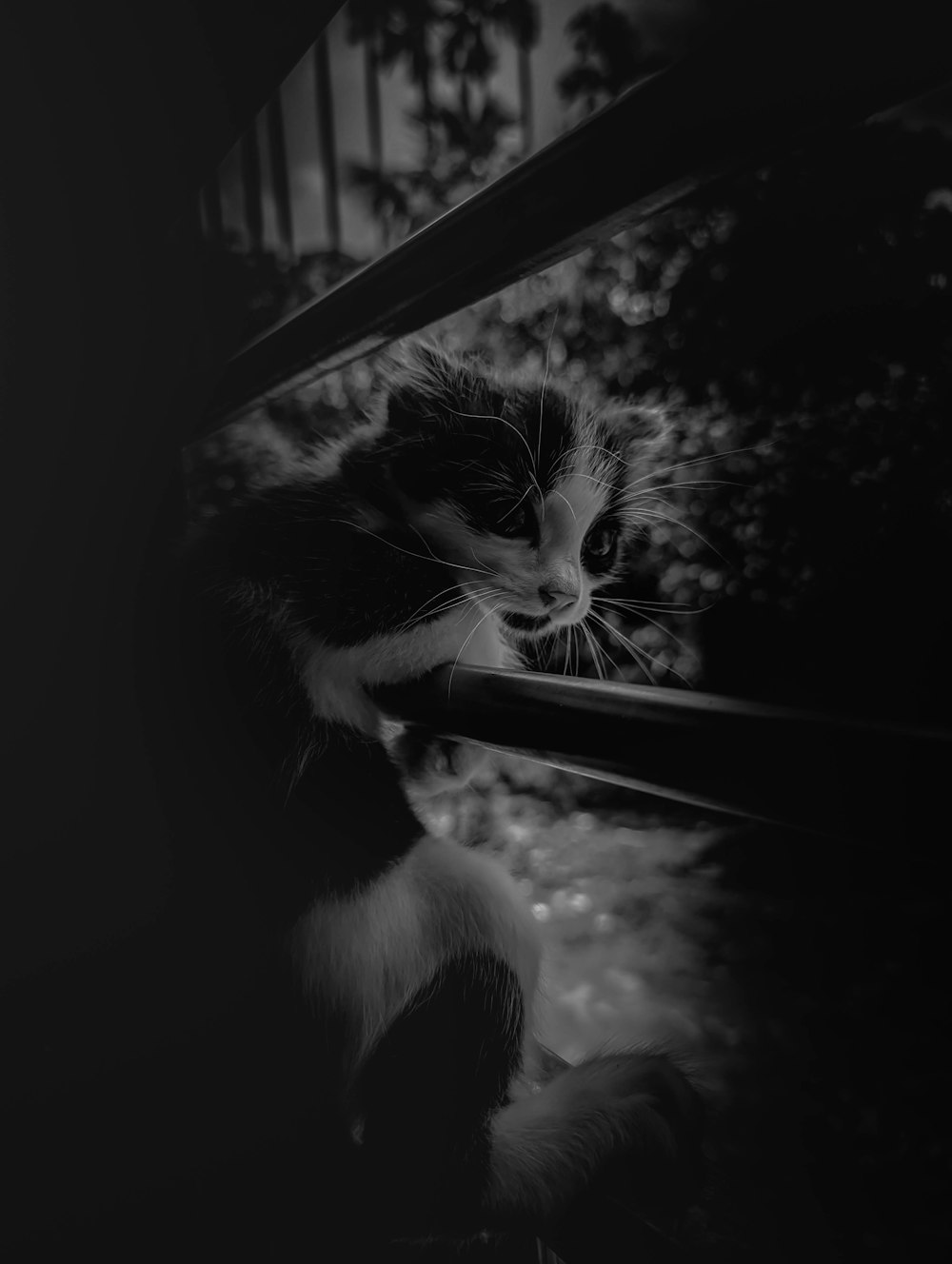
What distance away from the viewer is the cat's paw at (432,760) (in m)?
0.55

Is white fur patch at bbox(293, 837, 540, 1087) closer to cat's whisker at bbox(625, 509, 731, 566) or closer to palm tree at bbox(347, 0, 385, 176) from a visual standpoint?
cat's whisker at bbox(625, 509, 731, 566)

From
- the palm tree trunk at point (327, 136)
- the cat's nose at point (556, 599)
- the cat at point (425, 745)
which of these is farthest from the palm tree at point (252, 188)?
the cat's nose at point (556, 599)

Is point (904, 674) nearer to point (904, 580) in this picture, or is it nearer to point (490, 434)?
point (904, 580)

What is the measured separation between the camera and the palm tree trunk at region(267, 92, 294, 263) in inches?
28.6

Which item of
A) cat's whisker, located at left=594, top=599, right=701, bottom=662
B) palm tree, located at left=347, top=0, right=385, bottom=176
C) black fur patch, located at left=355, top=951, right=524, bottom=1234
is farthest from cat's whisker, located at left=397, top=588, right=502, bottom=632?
palm tree, located at left=347, top=0, right=385, bottom=176

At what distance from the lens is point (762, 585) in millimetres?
379

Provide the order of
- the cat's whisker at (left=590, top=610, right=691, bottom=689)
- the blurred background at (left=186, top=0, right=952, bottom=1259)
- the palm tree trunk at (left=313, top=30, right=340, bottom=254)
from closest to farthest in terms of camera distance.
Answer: the blurred background at (left=186, top=0, right=952, bottom=1259) < the cat's whisker at (left=590, top=610, right=691, bottom=689) < the palm tree trunk at (left=313, top=30, right=340, bottom=254)

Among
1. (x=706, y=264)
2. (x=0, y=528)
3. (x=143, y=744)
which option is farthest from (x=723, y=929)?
(x=0, y=528)

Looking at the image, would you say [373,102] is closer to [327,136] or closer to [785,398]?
[327,136]

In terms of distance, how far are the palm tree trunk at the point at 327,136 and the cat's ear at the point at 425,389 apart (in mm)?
161

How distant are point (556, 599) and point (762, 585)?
149 millimetres

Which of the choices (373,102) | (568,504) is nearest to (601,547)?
(568,504)

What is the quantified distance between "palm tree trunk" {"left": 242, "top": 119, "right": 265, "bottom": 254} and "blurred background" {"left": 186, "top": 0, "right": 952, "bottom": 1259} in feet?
0.93

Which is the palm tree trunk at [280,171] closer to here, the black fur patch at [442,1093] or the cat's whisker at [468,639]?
the cat's whisker at [468,639]
